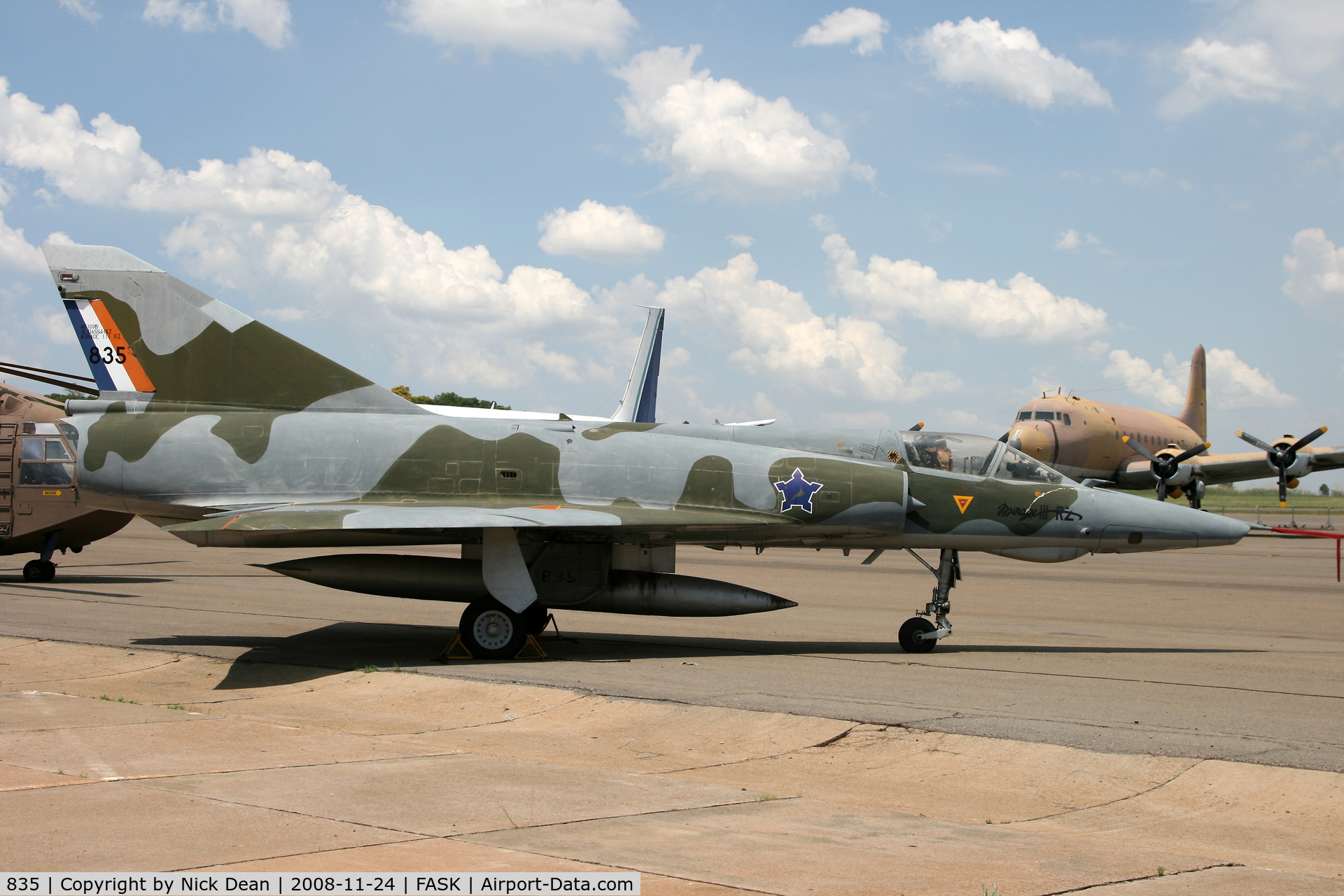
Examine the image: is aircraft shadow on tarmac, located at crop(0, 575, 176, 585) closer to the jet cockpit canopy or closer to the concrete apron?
the concrete apron

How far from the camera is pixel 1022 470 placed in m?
12.9

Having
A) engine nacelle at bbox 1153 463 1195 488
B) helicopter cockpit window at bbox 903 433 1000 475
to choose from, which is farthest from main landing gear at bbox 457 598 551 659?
engine nacelle at bbox 1153 463 1195 488

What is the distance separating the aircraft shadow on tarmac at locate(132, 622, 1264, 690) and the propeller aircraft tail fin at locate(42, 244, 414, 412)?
9.87 feet

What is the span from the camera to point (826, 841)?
16.5 ft

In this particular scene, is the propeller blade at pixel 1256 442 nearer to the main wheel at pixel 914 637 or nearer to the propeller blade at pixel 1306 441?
the propeller blade at pixel 1306 441

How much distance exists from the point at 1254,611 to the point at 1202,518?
7.23m

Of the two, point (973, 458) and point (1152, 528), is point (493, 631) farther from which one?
point (1152, 528)

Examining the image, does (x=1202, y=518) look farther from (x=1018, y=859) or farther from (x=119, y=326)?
(x=119, y=326)

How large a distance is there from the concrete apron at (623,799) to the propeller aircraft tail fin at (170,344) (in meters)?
4.51

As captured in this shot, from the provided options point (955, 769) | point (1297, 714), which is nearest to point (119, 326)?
point (955, 769)

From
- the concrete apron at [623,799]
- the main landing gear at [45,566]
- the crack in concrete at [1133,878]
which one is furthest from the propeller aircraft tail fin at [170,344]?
the crack in concrete at [1133,878]

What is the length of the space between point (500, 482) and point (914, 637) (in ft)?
17.6

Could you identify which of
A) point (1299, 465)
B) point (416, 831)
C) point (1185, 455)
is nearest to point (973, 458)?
point (416, 831)

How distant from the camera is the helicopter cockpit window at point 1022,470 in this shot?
42.2 ft
